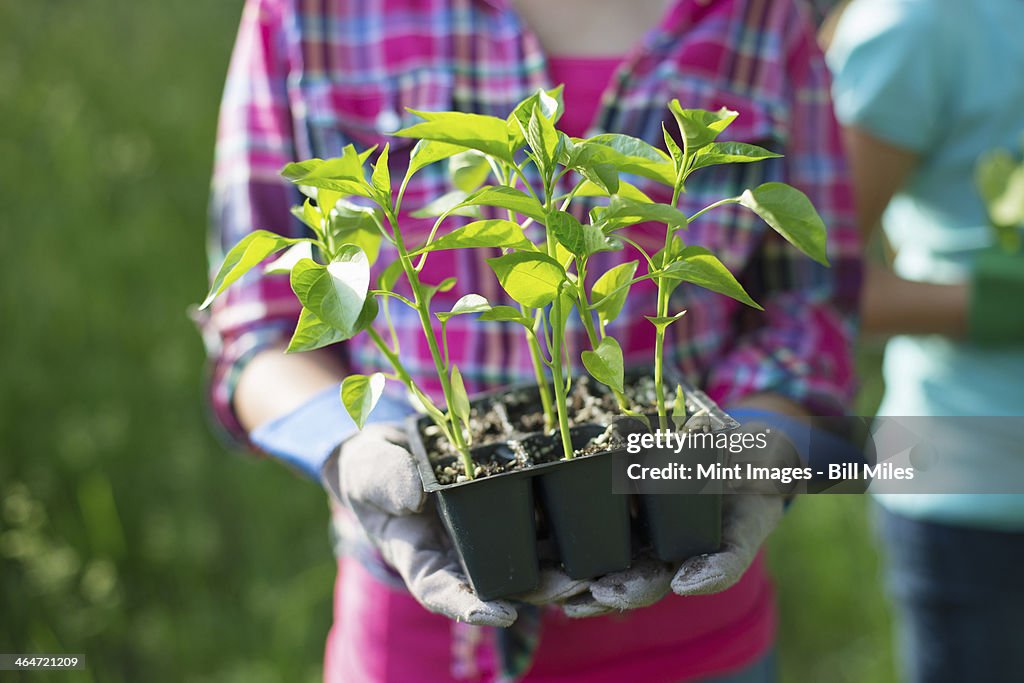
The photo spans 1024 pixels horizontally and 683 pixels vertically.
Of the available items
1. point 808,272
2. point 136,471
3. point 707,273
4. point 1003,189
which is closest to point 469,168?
point 707,273

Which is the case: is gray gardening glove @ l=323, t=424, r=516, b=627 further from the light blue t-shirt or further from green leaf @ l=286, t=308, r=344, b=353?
the light blue t-shirt

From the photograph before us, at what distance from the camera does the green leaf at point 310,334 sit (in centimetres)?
56

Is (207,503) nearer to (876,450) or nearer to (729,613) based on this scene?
(729,613)

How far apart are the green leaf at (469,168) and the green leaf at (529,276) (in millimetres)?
114

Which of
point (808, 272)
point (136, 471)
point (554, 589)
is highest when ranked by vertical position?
point (808, 272)

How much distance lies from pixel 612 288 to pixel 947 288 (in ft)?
2.00

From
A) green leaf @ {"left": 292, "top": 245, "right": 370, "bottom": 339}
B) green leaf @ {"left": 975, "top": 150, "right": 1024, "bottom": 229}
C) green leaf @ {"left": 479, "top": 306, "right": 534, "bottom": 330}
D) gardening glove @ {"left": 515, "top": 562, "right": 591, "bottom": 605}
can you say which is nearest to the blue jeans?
green leaf @ {"left": 975, "top": 150, "right": 1024, "bottom": 229}

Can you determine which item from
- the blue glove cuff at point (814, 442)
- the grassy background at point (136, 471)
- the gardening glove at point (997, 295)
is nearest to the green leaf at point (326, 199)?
the blue glove cuff at point (814, 442)

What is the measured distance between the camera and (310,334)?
56 centimetres

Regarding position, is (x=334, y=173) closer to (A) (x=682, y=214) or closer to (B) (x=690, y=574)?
(A) (x=682, y=214)

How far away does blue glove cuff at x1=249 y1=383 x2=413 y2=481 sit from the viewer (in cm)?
74

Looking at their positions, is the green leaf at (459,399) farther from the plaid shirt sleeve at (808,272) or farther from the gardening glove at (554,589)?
the plaid shirt sleeve at (808,272)

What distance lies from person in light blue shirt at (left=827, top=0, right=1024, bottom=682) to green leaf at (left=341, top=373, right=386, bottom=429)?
27.1 inches

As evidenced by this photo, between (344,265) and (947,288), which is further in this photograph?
(947,288)
